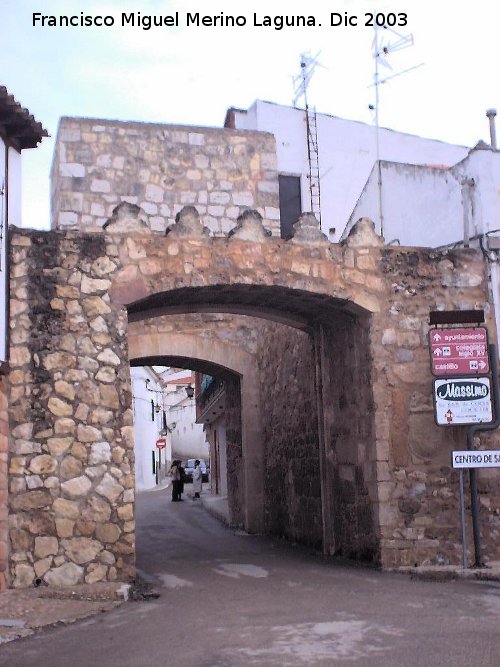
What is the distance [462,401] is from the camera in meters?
8.55

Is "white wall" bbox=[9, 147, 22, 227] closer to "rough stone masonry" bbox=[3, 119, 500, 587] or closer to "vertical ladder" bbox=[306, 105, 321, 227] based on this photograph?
"rough stone masonry" bbox=[3, 119, 500, 587]

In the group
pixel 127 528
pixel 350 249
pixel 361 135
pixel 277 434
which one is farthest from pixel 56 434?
pixel 361 135

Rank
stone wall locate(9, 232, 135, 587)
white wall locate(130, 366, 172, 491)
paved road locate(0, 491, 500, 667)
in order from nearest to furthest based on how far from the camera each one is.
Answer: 1. paved road locate(0, 491, 500, 667)
2. stone wall locate(9, 232, 135, 587)
3. white wall locate(130, 366, 172, 491)

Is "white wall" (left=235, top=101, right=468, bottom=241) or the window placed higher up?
"white wall" (left=235, top=101, right=468, bottom=241)

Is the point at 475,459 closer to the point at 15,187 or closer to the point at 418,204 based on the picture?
the point at 15,187

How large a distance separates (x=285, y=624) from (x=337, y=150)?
14417 millimetres

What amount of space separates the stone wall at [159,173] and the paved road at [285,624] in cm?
636

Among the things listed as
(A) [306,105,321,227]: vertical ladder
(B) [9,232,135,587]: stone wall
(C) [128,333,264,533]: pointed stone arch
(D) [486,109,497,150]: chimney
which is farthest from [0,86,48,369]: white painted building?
(A) [306,105,321,227]: vertical ladder

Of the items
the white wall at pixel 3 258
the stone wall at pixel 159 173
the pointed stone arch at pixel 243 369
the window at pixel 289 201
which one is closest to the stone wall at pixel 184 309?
the white wall at pixel 3 258

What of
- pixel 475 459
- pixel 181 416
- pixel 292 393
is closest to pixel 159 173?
pixel 292 393

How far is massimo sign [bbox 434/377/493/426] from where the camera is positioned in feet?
28.0

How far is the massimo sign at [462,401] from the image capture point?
28.0 ft

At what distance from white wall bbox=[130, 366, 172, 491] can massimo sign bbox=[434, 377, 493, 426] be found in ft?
76.7

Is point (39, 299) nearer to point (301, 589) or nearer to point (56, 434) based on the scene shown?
point (56, 434)
